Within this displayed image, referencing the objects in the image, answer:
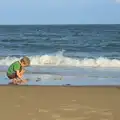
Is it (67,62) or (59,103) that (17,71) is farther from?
(67,62)

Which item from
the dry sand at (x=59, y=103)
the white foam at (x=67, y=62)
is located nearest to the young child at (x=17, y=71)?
the dry sand at (x=59, y=103)

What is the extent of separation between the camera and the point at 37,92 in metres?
8.80

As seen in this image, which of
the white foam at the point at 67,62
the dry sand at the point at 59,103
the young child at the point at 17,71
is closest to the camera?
the dry sand at the point at 59,103

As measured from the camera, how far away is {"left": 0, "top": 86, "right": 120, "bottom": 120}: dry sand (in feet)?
22.7

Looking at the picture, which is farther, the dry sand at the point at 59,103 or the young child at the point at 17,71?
the young child at the point at 17,71

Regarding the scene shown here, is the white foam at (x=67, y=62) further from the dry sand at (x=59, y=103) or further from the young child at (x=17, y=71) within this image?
the dry sand at (x=59, y=103)

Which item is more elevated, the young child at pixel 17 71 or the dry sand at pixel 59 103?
the young child at pixel 17 71

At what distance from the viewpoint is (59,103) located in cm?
779

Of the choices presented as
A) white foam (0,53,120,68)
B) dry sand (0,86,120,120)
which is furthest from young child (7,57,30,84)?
white foam (0,53,120,68)

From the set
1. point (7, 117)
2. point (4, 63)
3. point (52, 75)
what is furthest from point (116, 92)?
point (4, 63)

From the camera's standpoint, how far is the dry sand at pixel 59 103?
6.93 m

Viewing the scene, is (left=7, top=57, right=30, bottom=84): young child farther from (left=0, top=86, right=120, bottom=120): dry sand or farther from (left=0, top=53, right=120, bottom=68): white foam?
(left=0, top=53, right=120, bottom=68): white foam

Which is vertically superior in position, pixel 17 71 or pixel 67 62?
pixel 67 62

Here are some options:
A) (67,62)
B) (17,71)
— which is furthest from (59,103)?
(67,62)
